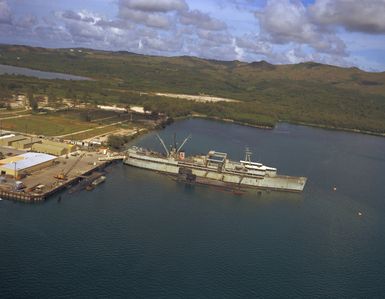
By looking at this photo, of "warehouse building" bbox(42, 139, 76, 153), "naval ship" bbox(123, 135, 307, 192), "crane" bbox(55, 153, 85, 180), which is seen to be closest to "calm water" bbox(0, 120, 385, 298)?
"naval ship" bbox(123, 135, 307, 192)

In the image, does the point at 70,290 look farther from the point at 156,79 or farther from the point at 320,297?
the point at 156,79

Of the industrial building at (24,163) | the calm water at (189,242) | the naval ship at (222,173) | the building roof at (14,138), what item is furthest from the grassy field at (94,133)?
the naval ship at (222,173)

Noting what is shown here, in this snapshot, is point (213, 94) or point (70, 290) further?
point (213, 94)

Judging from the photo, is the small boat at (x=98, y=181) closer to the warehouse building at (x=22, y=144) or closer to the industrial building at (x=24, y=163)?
the industrial building at (x=24, y=163)

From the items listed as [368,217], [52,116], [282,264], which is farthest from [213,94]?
[282,264]

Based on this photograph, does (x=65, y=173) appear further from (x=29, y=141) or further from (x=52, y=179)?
(x=29, y=141)

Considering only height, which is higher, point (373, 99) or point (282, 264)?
point (373, 99)
